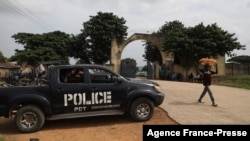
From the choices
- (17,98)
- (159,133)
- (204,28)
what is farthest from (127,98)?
(204,28)

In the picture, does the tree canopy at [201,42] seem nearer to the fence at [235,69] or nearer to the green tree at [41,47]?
the fence at [235,69]

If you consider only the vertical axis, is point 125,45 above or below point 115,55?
above

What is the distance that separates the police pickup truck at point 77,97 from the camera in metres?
9.31

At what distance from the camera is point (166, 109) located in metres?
11.6

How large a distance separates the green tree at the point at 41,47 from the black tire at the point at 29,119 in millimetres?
33055

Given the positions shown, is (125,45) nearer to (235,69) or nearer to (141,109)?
(235,69)

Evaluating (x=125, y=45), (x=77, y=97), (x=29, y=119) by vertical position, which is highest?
(x=125, y=45)

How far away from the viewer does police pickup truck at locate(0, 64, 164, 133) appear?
9312mm

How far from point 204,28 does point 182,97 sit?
782 inches

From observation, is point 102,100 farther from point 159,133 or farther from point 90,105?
point 159,133

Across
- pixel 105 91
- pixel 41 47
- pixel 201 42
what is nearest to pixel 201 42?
pixel 201 42

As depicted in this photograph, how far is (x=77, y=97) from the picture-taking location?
9656 millimetres

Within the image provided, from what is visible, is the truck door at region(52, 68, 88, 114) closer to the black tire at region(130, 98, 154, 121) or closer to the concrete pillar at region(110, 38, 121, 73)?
the black tire at region(130, 98, 154, 121)

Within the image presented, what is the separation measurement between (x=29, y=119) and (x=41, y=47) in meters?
35.7
